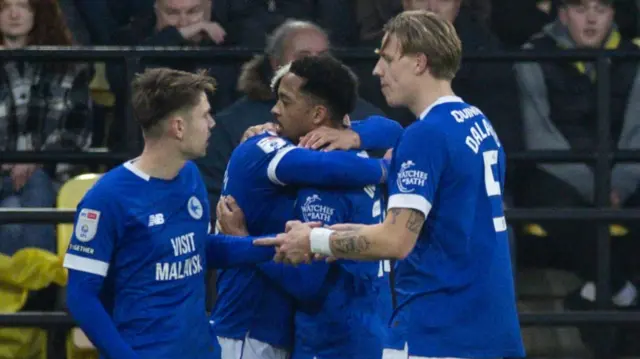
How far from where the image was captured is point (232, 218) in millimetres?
5324

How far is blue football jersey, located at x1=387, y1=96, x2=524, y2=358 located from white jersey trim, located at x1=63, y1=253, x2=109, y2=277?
98cm

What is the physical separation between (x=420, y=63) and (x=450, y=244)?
618mm

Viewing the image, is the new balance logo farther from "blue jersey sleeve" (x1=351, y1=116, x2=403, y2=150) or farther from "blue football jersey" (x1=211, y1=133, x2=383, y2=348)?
"blue jersey sleeve" (x1=351, y1=116, x2=403, y2=150)

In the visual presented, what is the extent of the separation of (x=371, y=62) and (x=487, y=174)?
2600 millimetres

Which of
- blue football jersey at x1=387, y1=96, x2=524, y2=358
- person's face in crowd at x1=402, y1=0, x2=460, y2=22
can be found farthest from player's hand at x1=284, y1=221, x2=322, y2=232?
person's face in crowd at x1=402, y1=0, x2=460, y2=22

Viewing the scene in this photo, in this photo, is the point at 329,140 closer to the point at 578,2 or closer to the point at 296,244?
the point at 296,244

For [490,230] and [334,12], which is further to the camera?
[334,12]

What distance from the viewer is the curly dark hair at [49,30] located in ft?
25.1

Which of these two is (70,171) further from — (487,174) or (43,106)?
(487,174)

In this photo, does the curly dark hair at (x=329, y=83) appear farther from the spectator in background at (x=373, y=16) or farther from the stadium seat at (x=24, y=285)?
the spectator in background at (x=373, y=16)

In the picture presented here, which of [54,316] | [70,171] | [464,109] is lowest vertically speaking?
[54,316]

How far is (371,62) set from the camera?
7.34 meters

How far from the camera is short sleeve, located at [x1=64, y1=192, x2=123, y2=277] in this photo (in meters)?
4.75

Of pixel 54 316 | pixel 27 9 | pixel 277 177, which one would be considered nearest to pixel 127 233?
pixel 277 177
